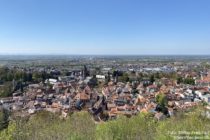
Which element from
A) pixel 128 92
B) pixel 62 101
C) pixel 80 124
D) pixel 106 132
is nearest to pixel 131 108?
pixel 62 101

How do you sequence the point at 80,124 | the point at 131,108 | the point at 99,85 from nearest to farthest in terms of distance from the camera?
the point at 80,124 → the point at 131,108 → the point at 99,85

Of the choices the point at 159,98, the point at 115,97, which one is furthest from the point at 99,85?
the point at 159,98

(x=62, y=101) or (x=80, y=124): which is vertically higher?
(x=80, y=124)

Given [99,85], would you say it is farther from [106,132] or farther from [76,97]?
[106,132]

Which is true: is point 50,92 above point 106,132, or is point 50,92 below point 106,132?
below

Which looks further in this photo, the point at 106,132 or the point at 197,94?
the point at 197,94

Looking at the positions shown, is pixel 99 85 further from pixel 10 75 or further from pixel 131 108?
pixel 131 108

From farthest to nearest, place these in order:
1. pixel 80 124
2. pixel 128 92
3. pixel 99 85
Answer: pixel 99 85
pixel 128 92
pixel 80 124

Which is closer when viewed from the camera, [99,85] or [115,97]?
[115,97]

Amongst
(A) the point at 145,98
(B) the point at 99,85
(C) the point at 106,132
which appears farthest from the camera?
(B) the point at 99,85
